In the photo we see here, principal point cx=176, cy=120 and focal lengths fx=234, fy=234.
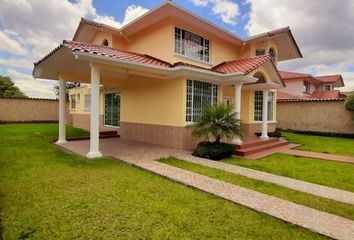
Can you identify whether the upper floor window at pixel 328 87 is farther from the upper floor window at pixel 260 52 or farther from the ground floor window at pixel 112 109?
the ground floor window at pixel 112 109

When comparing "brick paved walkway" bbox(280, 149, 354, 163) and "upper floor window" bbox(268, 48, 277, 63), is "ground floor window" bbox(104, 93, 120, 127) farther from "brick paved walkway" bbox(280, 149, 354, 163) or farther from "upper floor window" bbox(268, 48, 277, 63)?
"upper floor window" bbox(268, 48, 277, 63)

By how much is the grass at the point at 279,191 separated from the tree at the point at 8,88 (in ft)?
138

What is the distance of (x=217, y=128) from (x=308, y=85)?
2971 cm

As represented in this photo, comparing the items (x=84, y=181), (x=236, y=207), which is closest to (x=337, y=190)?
(x=236, y=207)

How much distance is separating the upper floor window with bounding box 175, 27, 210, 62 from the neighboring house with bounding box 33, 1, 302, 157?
0.06 m

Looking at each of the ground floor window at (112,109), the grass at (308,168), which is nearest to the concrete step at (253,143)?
the grass at (308,168)

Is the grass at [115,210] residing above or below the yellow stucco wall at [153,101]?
below

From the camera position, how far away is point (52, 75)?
14281mm

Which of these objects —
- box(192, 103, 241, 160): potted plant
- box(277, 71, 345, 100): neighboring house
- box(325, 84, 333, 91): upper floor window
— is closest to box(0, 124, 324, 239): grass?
box(192, 103, 241, 160): potted plant

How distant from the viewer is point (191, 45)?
14.5m

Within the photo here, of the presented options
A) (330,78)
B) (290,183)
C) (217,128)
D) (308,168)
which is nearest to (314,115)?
(308,168)

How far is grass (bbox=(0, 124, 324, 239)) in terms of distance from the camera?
13.8 feet

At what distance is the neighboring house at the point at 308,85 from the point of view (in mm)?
31656

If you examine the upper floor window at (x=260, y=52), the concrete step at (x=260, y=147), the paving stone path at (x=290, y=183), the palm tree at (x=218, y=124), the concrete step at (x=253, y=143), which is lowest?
the paving stone path at (x=290, y=183)
